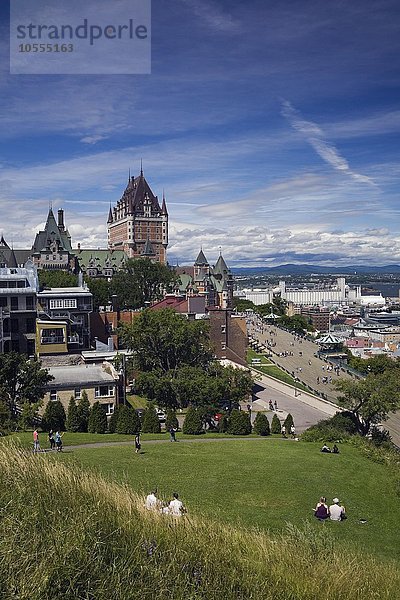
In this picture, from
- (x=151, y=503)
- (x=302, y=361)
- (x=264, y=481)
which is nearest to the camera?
(x=151, y=503)

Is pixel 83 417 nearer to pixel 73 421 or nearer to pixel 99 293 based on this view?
pixel 73 421

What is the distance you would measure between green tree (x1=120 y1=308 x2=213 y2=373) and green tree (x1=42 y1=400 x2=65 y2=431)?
54.8 feet

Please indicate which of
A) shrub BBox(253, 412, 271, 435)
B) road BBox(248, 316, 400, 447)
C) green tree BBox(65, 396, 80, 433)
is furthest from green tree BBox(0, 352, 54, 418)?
road BBox(248, 316, 400, 447)

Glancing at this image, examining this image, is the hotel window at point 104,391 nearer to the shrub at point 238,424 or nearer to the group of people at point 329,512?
the shrub at point 238,424

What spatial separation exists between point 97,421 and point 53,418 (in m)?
2.36

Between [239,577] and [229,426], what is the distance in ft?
88.6

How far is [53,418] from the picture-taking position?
3450cm

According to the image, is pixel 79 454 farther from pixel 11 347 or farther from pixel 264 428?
pixel 11 347

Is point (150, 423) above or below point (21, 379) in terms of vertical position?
below

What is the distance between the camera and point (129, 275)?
104m

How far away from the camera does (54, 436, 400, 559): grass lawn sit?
2031 cm

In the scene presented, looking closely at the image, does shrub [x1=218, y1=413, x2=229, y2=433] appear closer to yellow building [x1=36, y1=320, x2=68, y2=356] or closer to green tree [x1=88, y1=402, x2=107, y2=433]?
green tree [x1=88, y1=402, x2=107, y2=433]

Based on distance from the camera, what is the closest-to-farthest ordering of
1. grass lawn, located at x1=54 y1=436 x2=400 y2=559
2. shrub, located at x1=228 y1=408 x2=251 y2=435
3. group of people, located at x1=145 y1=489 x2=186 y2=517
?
group of people, located at x1=145 y1=489 x2=186 y2=517 < grass lawn, located at x1=54 y1=436 x2=400 y2=559 < shrub, located at x1=228 y1=408 x2=251 y2=435

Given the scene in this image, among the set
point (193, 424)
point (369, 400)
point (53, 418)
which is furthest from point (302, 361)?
point (53, 418)
